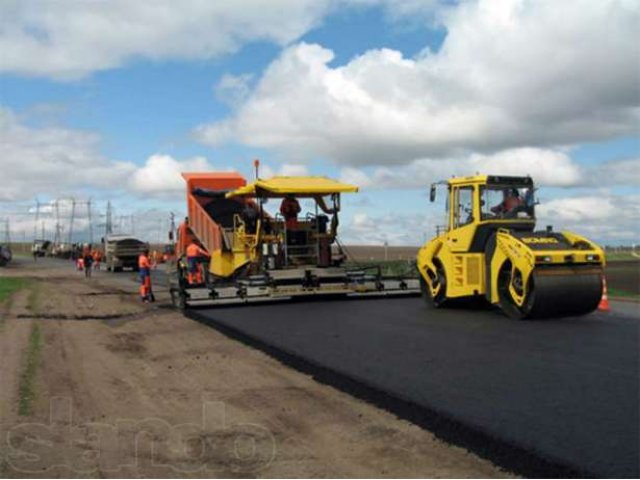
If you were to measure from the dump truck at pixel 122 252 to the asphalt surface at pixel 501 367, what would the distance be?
2870 centimetres

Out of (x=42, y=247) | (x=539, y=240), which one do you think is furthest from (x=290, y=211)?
(x=42, y=247)

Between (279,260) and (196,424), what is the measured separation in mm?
9076

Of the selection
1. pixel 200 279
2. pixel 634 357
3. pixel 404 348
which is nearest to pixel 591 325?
pixel 634 357

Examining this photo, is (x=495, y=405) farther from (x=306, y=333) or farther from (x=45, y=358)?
(x=45, y=358)

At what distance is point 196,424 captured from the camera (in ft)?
18.8

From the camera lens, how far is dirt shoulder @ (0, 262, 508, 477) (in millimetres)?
4715

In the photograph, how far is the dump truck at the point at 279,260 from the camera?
45.4 ft

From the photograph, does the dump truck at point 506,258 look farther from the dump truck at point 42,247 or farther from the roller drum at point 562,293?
the dump truck at point 42,247

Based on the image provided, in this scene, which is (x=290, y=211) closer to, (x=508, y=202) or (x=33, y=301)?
(x=508, y=202)

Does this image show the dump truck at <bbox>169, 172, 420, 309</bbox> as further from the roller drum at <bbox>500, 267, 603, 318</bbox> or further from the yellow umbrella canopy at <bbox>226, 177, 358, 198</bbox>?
the roller drum at <bbox>500, 267, 603, 318</bbox>

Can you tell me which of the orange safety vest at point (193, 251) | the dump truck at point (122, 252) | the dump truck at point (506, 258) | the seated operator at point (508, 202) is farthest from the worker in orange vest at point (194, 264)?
the dump truck at point (122, 252)

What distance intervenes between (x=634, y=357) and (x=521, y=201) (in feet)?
15.6

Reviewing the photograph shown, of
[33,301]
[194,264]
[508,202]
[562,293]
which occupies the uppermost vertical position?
[508,202]

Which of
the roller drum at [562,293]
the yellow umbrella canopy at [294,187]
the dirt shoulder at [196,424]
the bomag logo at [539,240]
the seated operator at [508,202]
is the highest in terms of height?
the yellow umbrella canopy at [294,187]
